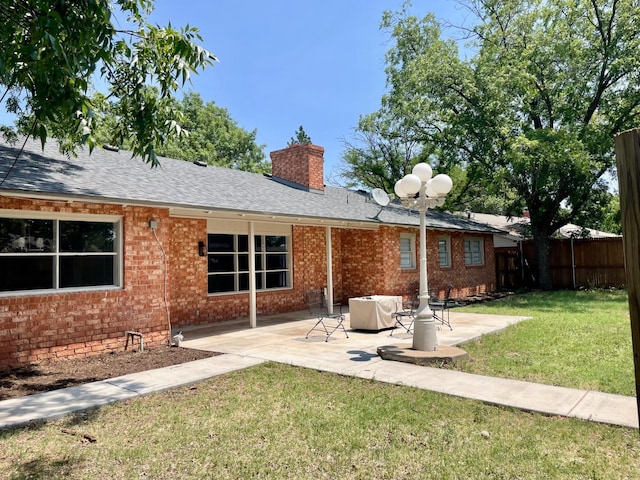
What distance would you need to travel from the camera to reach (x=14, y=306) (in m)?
6.85

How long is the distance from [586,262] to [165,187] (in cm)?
1860

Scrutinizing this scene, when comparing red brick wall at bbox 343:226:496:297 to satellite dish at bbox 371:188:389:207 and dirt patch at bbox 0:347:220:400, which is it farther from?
dirt patch at bbox 0:347:220:400

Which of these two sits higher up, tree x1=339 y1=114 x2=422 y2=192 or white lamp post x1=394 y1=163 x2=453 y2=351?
tree x1=339 y1=114 x2=422 y2=192

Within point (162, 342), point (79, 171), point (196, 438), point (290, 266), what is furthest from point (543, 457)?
point (290, 266)

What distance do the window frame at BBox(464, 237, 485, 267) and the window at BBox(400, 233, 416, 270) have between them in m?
4.20

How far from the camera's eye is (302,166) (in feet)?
53.5

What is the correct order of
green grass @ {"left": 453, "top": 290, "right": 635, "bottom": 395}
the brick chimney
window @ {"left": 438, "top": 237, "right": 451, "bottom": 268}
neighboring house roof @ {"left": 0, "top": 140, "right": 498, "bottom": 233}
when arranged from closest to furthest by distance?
green grass @ {"left": 453, "top": 290, "right": 635, "bottom": 395}, neighboring house roof @ {"left": 0, "top": 140, "right": 498, "bottom": 233}, the brick chimney, window @ {"left": 438, "top": 237, "right": 451, "bottom": 268}

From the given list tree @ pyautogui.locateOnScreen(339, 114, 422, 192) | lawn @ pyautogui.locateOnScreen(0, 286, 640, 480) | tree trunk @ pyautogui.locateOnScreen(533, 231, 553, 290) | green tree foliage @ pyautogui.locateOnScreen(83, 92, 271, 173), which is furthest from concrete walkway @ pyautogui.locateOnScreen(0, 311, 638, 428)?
green tree foliage @ pyautogui.locateOnScreen(83, 92, 271, 173)

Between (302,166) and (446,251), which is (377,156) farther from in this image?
(302,166)

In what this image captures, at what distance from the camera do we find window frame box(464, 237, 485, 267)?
1938 cm

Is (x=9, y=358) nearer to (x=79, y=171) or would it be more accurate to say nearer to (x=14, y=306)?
(x=14, y=306)

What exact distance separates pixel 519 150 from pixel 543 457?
48.9 feet

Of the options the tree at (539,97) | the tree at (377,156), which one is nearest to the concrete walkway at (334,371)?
the tree at (539,97)

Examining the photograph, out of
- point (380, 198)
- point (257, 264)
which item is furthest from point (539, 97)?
point (257, 264)
